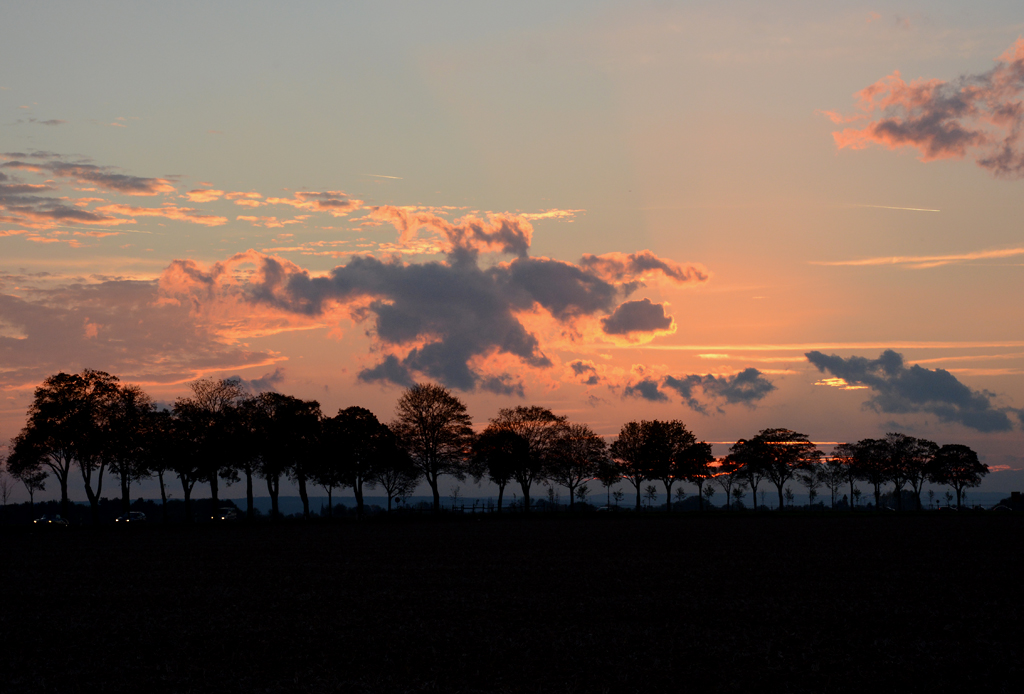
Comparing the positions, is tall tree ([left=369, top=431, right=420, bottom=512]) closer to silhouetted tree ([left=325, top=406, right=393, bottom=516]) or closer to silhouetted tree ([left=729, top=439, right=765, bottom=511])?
silhouetted tree ([left=325, top=406, right=393, bottom=516])

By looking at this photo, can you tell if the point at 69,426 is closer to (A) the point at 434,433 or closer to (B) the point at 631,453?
(A) the point at 434,433

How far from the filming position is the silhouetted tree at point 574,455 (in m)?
150

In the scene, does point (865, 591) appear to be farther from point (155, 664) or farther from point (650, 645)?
point (155, 664)

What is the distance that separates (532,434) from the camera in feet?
477

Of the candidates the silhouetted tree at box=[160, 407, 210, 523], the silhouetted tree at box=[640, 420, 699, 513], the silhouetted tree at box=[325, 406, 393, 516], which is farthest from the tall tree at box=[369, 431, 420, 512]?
the silhouetted tree at box=[640, 420, 699, 513]

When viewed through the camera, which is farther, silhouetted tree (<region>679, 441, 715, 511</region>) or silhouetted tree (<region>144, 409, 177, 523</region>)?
silhouetted tree (<region>679, 441, 715, 511</region>)

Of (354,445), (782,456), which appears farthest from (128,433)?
(782,456)

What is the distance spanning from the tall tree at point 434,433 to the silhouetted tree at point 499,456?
12021 millimetres

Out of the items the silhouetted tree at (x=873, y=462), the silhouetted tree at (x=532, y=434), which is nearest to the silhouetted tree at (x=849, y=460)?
the silhouetted tree at (x=873, y=462)

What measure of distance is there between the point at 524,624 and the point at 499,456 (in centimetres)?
11701

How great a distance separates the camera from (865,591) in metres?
28.5

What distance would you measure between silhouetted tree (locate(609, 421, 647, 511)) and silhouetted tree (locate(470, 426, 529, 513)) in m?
26.5

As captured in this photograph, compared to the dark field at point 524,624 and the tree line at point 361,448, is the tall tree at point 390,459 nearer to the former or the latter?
the tree line at point 361,448

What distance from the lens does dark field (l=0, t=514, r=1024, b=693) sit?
57.3 ft
